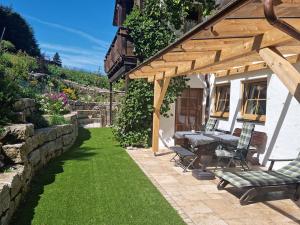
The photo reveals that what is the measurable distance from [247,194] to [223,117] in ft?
18.5

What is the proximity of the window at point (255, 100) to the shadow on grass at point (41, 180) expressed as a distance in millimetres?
4786

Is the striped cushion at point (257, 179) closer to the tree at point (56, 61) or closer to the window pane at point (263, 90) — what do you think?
the window pane at point (263, 90)

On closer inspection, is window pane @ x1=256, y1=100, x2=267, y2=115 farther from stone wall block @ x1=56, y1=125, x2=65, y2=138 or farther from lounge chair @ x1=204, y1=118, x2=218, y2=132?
stone wall block @ x1=56, y1=125, x2=65, y2=138

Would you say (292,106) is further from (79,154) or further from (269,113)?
(79,154)

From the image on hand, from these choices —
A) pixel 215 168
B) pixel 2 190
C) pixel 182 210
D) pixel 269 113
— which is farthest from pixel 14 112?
pixel 269 113

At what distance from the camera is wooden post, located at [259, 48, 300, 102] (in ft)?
11.4

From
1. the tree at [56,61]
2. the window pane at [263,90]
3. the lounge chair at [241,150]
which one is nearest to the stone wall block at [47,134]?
the lounge chair at [241,150]

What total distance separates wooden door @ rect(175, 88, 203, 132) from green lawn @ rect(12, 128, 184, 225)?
3.66 metres

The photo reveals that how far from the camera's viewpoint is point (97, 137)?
538 inches

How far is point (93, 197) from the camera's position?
5.75 meters

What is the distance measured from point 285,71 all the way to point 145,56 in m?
8.44

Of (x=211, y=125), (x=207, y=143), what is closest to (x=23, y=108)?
(x=207, y=143)

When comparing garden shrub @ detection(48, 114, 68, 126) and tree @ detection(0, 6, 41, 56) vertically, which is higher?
tree @ detection(0, 6, 41, 56)

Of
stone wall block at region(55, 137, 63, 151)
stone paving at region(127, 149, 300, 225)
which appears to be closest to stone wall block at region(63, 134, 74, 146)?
stone wall block at region(55, 137, 63, 151)
